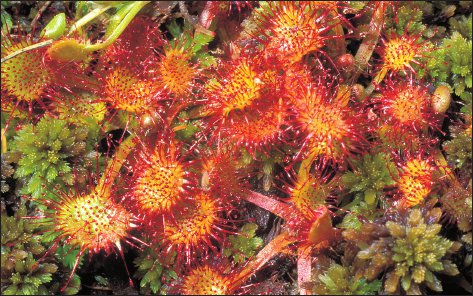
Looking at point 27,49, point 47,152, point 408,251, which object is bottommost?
point 408,251

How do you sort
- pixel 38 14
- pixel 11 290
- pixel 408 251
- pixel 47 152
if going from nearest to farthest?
pixel 408 251 < pixel 11 290 < pixel 47 152 < pixel 38 14

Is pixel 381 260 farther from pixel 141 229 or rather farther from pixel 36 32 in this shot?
pixel 36 32

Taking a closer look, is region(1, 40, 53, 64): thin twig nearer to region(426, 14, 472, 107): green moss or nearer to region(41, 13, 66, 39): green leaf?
region(41, 13, 66, 39): green leaf

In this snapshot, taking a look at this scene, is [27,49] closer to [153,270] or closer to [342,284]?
[153,270]

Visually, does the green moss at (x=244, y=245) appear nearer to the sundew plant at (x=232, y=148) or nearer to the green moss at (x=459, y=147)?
the sundew plant at (x=232, y=148)

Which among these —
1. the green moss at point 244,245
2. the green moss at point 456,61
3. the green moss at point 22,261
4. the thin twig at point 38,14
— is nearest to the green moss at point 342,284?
the green moss at point 244,245

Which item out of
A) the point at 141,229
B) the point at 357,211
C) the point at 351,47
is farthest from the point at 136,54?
the point at 357,211

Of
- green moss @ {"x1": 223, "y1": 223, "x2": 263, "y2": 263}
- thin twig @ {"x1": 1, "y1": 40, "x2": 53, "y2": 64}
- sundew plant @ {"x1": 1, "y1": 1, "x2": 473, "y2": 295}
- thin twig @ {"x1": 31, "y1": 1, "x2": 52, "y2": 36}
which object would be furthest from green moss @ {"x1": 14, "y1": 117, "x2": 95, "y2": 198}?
green moss @ {"x1": 223, "y1": 223, "x2": 263, "y2": 263}

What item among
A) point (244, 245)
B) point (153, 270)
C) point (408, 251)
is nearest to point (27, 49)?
point (153, 270)
